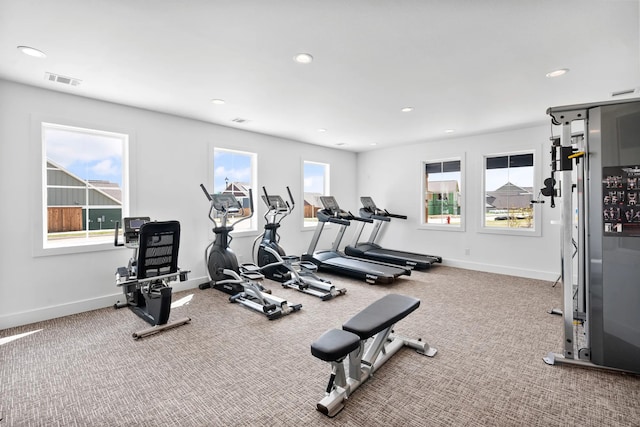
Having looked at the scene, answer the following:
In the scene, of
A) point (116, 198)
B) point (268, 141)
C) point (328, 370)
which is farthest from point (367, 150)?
point (328, 370)

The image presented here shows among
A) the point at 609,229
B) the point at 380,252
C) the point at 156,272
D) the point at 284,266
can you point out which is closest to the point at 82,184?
the point at 156,272

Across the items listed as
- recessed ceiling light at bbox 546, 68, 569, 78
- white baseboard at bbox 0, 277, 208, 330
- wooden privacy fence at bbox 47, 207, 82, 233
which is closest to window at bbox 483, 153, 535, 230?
recessed ceiling light at bbox 546, 68, 569, 78

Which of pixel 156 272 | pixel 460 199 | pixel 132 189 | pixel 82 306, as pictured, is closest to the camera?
pixel 156 272

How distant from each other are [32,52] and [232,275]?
294cm

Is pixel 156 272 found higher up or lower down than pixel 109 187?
lower down

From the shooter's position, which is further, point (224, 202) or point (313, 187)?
point (313, 187)

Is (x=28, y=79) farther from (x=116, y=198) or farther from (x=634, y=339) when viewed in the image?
(x=634, y=339)

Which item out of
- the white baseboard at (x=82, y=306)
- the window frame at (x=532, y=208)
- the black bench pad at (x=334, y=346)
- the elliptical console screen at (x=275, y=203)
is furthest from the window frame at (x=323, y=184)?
the black bench pad at (x=334, y=346)

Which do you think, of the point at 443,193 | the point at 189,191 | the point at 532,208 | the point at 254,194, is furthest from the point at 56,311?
the point at 532,208

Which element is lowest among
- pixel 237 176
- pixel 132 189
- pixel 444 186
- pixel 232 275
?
pixel 232 275

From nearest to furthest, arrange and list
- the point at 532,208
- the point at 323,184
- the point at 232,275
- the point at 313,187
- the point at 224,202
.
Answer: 1. the point at 232,275
2. the point at 224,202
3. the point at 532,208
4. the point at 313,187
5. the point at 323,184

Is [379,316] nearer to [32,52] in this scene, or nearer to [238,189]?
[32,52]

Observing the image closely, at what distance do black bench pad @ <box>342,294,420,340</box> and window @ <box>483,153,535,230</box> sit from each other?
4055mm

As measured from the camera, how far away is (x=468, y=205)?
593cm
